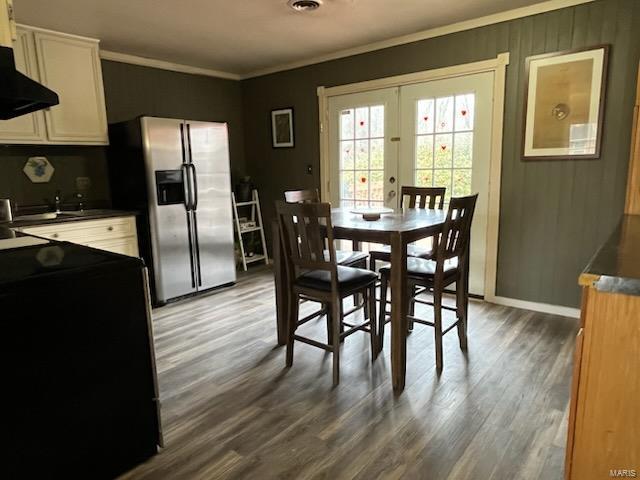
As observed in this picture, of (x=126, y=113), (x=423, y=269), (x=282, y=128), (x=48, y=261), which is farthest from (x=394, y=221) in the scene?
(x=126, y=113)

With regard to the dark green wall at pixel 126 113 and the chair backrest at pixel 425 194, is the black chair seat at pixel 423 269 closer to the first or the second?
the chair backrest at pixel 425 194

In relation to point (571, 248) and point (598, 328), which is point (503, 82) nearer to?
point (571, 248)

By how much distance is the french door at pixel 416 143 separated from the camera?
3.53 meters

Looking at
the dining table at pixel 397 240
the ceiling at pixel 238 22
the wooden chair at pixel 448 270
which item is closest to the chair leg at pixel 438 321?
the wooden chair at pixel 448 270

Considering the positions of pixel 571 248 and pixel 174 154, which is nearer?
pixel 571 248

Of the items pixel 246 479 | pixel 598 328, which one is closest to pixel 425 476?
pixel 246 479

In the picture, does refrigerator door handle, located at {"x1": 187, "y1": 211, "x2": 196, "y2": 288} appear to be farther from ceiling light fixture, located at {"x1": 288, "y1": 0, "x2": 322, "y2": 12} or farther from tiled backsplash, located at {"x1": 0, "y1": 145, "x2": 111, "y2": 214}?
ceiling light fixture, located at {"x1": 288, "y1": 0, "x2": 322, "y2": 12}

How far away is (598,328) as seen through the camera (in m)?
1.14

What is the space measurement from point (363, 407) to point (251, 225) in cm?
341

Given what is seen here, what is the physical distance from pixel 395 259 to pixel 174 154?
97.2 inches

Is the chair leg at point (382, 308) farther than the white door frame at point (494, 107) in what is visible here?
No

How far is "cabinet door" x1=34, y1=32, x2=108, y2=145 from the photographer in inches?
135

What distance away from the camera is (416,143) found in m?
3.87

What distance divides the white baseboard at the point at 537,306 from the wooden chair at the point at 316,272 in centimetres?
153
